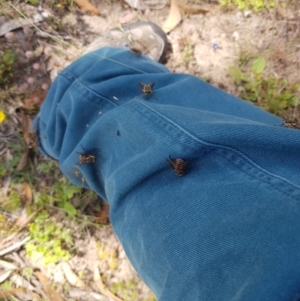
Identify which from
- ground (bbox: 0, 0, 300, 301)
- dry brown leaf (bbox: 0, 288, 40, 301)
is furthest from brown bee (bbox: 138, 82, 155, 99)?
dry brown leaf (bbox: 0, 288, 40, 301)

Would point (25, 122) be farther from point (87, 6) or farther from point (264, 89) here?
point (264, 89)

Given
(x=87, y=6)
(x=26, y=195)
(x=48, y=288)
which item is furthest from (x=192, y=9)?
(x=48, y=288)

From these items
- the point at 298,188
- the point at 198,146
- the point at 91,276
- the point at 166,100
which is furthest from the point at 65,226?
the point at 298,188

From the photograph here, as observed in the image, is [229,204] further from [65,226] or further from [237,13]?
[237,13]

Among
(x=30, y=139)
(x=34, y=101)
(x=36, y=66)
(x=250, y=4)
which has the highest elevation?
(x=250, y=4)

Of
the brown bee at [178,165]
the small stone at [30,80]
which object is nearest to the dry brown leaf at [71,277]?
the small stone at [30,80]

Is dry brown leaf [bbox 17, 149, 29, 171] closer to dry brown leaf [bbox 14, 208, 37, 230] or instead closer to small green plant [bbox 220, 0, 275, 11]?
dry brown leaf [bbox 14, 208, 37, 230]
